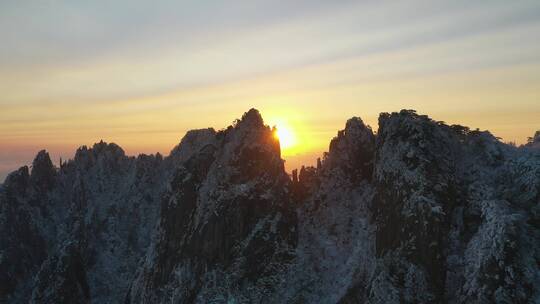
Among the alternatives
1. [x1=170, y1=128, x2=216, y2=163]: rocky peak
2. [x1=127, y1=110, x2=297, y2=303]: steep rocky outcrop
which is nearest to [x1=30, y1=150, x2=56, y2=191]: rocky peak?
[x1=170, y1=128, x2=216, y2=163]: rocky peak

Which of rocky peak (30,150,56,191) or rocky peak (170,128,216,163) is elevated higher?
rocky peak (170,128,216,163)

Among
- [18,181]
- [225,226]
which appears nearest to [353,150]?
[225,226]

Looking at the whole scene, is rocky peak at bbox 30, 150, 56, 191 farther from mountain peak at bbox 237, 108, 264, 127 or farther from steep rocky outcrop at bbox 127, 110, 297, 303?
mountain peak at bbox 237, 108, 264, 127

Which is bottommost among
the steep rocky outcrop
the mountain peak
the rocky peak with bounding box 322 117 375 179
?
the steep rocky outcrop

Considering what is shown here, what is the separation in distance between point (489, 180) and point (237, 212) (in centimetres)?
2646

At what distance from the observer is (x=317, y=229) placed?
2245 inches

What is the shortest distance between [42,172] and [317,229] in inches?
2459

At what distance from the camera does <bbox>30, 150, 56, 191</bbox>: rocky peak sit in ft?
314

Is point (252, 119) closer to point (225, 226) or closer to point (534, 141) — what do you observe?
point (225, 226)

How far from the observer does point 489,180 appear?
44.9m

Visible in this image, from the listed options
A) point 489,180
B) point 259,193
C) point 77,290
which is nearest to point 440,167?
point 489,180

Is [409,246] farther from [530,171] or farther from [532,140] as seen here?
[532,140]

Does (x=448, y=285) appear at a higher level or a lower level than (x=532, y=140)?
lower

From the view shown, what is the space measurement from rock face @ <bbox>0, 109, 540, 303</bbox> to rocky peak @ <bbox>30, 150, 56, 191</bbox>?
26.2 feet
